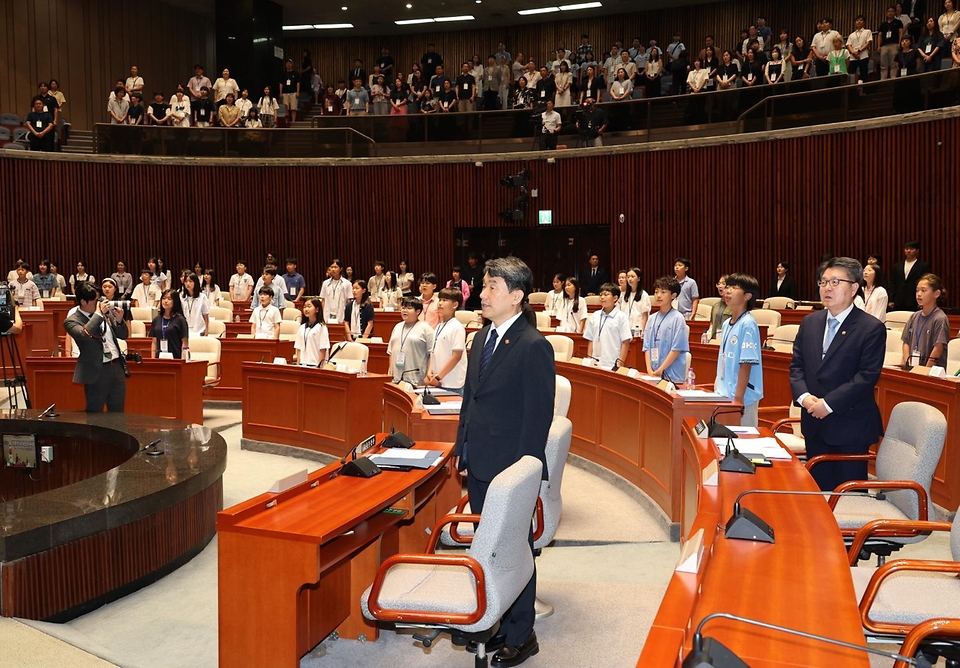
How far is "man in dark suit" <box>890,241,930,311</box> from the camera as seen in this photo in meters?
10.8

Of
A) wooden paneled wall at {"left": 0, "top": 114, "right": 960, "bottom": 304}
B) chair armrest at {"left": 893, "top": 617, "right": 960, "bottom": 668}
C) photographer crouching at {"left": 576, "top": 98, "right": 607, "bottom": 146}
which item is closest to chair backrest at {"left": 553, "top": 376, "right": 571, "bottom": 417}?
chair armrest at {"left": 893, "top": 617, "right": 960, "bottom": 668}

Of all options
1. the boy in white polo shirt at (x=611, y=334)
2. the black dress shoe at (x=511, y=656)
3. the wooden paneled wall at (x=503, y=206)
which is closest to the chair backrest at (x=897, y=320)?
the wooden paneled wall at (x=503, y=206)

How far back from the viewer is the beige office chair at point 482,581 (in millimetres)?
2744

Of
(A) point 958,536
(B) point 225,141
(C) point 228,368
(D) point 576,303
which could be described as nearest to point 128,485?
(A) point 958,536

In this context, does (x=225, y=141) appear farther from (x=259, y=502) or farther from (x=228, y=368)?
(x=259, y=502)

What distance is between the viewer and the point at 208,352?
32.7 ft

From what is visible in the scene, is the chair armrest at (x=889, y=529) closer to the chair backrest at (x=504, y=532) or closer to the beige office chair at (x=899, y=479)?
the beige office chair at (x=899, y=479)

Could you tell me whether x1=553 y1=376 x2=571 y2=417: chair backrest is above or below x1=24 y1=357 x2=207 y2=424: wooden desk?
above

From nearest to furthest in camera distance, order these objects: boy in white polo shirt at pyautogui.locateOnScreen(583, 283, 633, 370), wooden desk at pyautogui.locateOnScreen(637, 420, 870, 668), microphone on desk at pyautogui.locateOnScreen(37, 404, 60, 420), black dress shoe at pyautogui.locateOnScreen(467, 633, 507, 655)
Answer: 1. wooden desk at pyautogui.locateOnScreen(637, 420, 870, 668)
2. black dress shoe at pyautogui.locateOnScreen(467, 633, 507, 655)
3. microphone on desk at pyautogui.locateOnScreen(37, 404, 60, 420)
4. boy in white polo shirt at pyautogui.locateOnScreen(583, 283, 633, 370)

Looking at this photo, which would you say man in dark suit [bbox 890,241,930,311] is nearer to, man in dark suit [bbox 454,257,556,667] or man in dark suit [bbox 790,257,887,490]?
man in dark suit [bbox 790,257,887,490]

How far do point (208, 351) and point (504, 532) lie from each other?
7887mm

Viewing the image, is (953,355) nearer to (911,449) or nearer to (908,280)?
(911,449)

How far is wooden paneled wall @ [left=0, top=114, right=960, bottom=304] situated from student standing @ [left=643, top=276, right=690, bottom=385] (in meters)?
6.94

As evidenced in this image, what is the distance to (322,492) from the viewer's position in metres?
3.38
